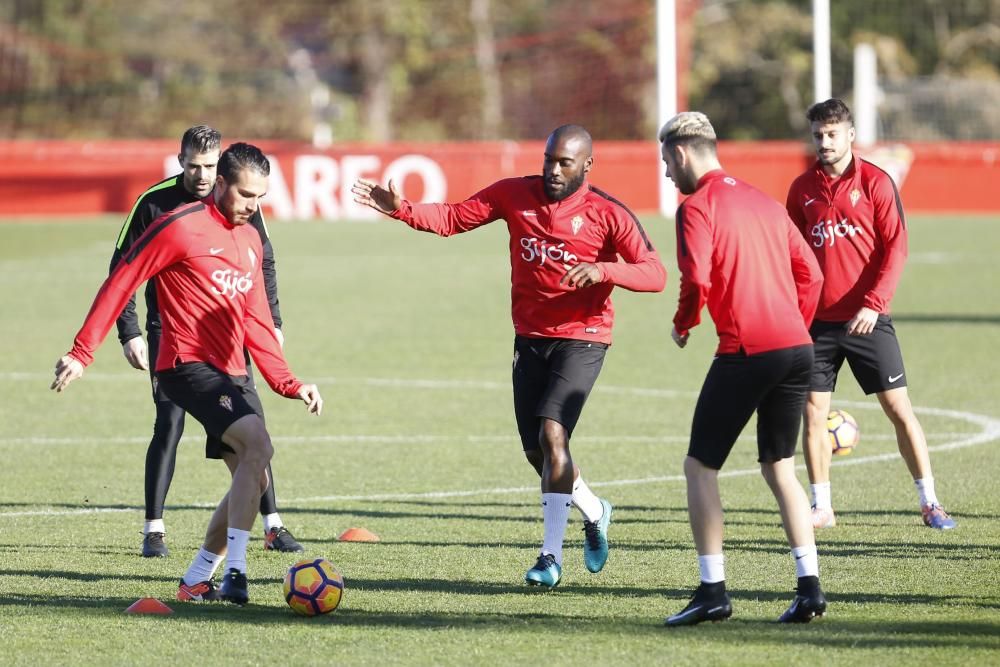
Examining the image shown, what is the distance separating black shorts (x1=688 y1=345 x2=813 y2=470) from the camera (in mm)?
6734

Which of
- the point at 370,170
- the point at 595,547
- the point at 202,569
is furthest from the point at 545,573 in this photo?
the point at 370,170

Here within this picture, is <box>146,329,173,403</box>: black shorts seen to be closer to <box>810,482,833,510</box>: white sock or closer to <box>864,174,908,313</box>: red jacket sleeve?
<box>810,482,833,510</box>: white sock

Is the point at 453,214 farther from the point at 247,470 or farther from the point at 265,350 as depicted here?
the point at 247,470

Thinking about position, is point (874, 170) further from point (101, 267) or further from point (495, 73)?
point (495, 73)

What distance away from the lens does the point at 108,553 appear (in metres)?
8.63

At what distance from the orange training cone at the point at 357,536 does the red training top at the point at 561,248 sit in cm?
159

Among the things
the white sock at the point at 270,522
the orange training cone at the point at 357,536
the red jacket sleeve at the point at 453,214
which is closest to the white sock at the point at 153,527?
the white sock at the point at 270,522

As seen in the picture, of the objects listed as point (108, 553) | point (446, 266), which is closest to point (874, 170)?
point (108, 553)

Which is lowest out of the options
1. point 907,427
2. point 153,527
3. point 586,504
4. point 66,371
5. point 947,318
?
point 947,318

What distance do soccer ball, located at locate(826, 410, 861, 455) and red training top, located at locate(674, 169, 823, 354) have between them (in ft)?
16.0

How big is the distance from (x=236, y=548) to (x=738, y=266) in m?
2.58

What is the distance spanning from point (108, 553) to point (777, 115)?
52.2 meters

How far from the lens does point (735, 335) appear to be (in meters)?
6.73

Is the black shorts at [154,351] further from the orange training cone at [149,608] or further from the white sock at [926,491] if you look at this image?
the white sock at [926,491]
